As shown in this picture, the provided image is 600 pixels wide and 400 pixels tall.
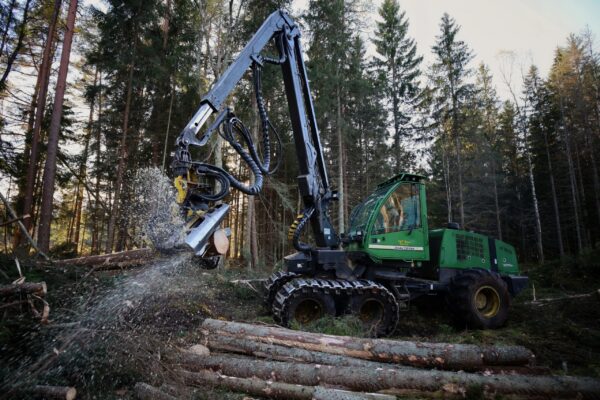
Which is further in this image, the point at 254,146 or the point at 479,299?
the point at 479,299

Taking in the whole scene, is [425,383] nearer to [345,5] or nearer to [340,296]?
[340,296]

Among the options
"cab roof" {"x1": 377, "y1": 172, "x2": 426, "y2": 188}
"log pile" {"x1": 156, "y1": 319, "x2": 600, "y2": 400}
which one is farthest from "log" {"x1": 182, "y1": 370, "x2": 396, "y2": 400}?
"cab roof" {"x1": 377, "y1": 172, "x2": 426, "y2": 188}

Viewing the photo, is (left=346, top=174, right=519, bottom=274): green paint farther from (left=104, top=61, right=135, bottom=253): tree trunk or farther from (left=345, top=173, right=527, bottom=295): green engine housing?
(left=104, top=61, right=135, bottom=253): tree trunk

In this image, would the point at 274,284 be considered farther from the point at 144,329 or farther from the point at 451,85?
the point at 451,85

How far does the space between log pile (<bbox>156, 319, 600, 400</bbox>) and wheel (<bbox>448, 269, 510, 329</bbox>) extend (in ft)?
8.04

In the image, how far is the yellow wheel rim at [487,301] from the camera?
22.7 ft

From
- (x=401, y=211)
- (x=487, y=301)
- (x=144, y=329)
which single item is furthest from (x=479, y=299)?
(x=144, y=329)

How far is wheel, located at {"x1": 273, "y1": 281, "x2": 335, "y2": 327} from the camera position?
218 inches

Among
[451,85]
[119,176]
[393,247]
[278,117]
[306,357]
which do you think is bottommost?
[306,357]

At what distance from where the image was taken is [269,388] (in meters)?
3.40

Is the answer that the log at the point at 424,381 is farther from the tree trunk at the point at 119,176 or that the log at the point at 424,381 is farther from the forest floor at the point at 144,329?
the tree trunk at the point at 119,176

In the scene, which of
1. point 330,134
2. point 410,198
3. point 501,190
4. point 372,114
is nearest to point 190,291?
point 410,198

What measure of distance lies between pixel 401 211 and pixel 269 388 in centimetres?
452

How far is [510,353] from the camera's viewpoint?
4.15m
